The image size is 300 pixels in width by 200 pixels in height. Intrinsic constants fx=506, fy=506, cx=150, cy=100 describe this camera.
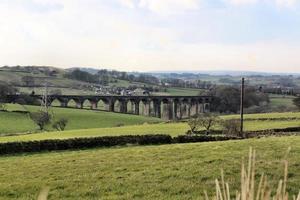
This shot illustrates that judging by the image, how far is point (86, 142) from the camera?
1538 inches

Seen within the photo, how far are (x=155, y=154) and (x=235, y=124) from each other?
31342 millimetres

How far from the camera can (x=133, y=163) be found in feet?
73.2

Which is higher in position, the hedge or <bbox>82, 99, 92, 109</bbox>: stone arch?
the hedge

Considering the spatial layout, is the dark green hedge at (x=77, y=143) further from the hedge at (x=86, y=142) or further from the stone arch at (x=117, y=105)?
the stone arch at (x=117, y=105)

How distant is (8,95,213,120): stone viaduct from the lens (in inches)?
5935

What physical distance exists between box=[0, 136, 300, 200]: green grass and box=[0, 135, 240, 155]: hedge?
1196cm

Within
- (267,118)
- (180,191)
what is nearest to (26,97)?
(267,118)

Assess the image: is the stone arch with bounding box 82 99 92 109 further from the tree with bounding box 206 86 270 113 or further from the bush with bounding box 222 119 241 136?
the bush with bounding box 222 119 241 136

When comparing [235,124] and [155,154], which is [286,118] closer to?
[235,124]

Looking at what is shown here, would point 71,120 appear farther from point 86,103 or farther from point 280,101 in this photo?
point 280,101

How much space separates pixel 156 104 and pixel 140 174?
142 m

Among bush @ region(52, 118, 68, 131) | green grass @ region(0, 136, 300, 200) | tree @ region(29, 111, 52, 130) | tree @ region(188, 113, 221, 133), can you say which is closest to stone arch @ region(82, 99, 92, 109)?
bush @ region(52, 118, 68, 131)

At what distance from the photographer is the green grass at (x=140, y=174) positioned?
1647cm

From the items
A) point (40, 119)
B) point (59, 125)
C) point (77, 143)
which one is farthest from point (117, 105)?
point (77, 143)
